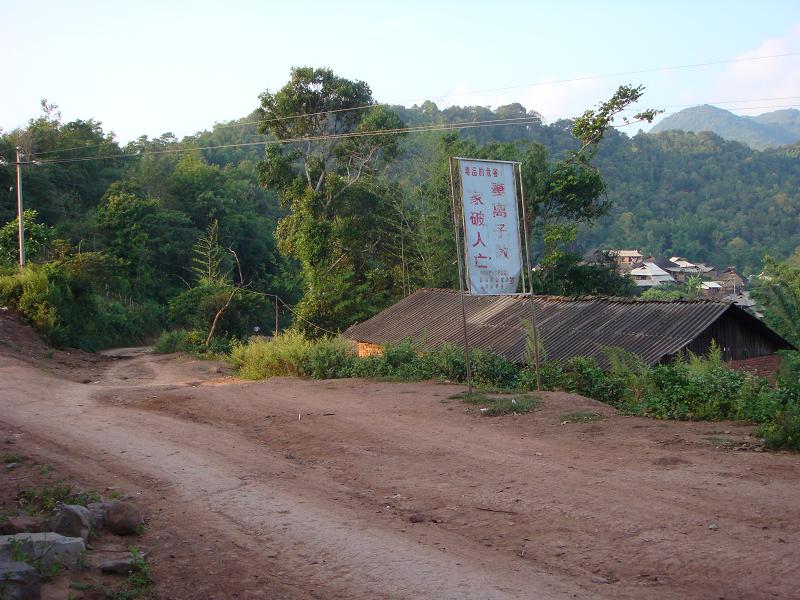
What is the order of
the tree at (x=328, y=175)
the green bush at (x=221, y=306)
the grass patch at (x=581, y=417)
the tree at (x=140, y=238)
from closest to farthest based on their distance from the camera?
the grass patch at (x=581, y=417), the tree at (x=328, y=175), the green bush at (x=221, y=306), the tree at (x=140, y=238)

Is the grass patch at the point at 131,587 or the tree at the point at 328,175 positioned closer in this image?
the grass patch at the point at 131,587

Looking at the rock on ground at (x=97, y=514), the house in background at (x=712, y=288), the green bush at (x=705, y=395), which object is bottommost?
the house in background at (x=712, y=288)

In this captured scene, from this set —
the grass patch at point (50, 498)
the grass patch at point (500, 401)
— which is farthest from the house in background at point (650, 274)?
the grass patch at point (50, 498)

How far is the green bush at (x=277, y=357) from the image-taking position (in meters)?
19.3

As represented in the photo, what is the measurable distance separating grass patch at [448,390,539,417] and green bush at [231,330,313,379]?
6.89 m

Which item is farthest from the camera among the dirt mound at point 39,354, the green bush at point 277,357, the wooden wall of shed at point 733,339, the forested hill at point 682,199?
the forested hill at point 682,199

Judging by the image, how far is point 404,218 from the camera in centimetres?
3681

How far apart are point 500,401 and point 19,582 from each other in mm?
8538

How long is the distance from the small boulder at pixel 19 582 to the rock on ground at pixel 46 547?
11.7 inches

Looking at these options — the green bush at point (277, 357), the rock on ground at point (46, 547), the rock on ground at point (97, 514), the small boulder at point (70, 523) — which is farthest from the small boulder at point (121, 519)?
the green bush at point (277, 357)

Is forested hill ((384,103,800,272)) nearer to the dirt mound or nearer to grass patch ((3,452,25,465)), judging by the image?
the dirt mound

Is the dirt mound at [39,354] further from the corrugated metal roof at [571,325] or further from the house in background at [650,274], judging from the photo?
the house in background at [650,274]

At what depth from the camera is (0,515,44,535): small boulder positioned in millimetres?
5738

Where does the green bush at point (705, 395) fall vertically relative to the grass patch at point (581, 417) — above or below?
above
